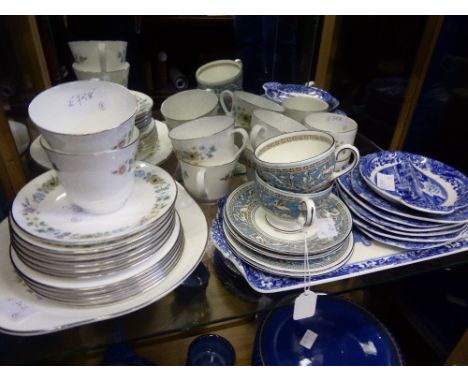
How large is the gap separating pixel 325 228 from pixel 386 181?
0.52ft

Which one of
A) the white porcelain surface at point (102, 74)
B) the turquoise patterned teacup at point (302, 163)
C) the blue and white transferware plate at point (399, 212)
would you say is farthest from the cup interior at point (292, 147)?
the white porcelain surface at point (102, 74)

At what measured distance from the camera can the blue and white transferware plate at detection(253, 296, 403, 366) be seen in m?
0.69

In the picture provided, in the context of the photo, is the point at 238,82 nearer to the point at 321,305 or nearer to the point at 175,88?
the point at 175,88

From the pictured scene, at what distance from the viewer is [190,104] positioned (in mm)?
699

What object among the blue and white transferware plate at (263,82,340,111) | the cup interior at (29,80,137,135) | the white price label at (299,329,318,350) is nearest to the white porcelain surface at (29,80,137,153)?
the cup interior at (29,80,137,135)

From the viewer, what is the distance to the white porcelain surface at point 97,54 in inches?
22.6

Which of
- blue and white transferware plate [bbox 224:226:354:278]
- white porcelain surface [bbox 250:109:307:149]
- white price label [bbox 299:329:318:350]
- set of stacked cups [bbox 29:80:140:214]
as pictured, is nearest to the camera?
set of stacked cups [bbox 29:80:140:214]

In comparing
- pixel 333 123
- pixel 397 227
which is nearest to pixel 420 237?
→ pixel 397 227

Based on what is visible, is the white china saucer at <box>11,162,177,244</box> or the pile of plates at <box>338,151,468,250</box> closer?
the white china saucer at <box>11,162,177,244</box>

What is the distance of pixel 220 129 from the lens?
2.06ft

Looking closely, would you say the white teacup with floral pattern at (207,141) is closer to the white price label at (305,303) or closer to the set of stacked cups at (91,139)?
the set of stacked cups at (91,139)

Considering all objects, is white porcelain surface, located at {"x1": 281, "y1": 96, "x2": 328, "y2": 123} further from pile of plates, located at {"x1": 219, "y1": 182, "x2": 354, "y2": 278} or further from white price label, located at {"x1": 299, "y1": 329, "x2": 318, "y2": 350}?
white price label, located at {"x1": 299, "y1": 329, "x2": 318, "y2": 350}

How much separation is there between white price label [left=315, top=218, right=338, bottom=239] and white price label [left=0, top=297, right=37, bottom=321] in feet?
1.25

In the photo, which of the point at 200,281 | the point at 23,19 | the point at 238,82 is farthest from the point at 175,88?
the point at 200,281
